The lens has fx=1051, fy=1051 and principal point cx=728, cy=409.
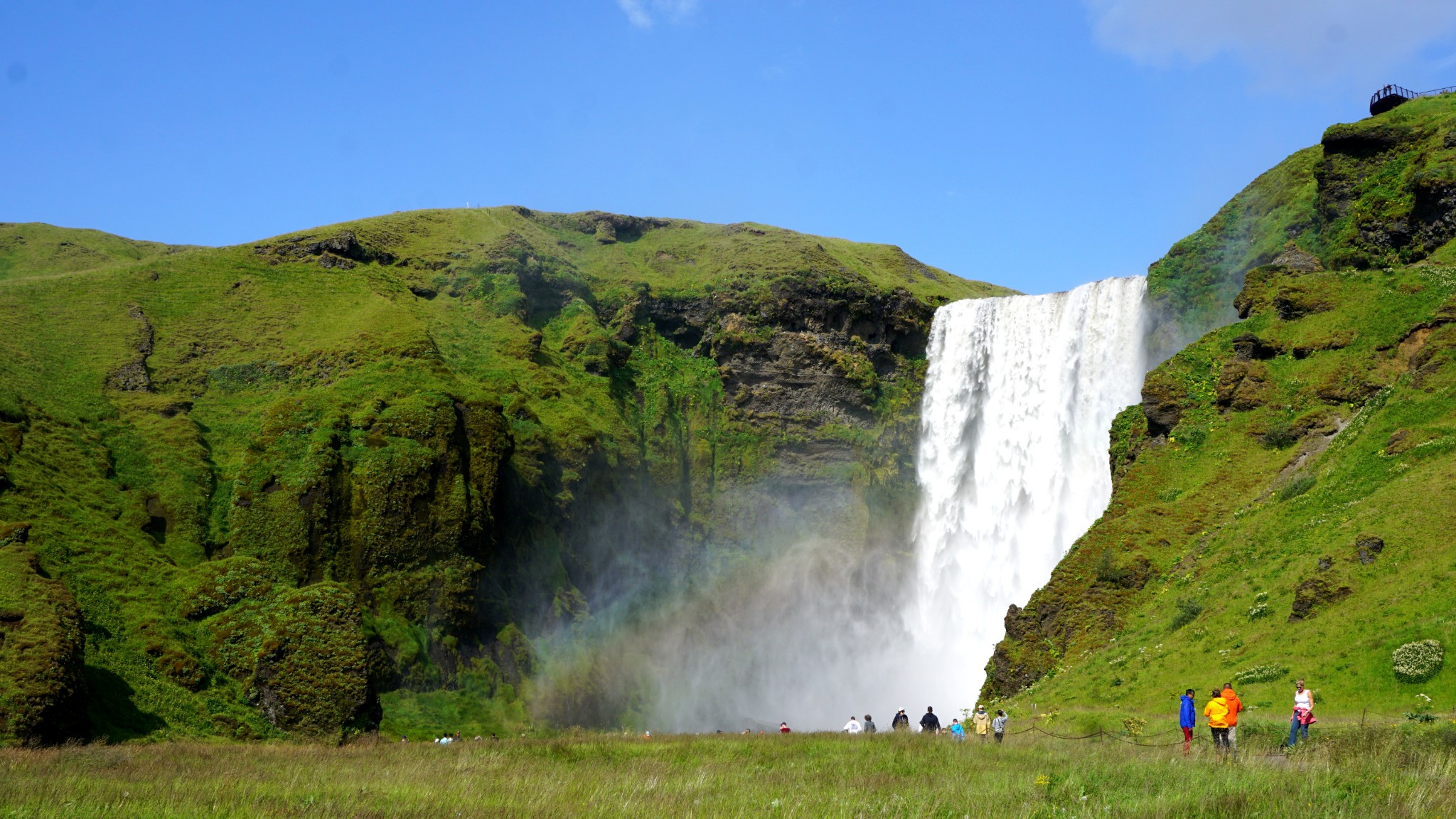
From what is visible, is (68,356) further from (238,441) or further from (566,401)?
(566,401)

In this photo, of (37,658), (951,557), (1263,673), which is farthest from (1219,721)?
(951,557)

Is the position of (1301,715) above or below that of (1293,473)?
below

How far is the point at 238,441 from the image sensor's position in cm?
6350

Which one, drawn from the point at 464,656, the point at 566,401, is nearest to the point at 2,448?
the point at 464,656

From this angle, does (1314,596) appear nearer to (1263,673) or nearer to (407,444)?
(1263,673)

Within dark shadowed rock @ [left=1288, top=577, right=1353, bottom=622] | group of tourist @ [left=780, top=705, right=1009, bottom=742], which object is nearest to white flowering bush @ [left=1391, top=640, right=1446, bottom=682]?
dark shadowed rock @ [left=1288, top=577, right=1353, bottom=622]

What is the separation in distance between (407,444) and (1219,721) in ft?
161

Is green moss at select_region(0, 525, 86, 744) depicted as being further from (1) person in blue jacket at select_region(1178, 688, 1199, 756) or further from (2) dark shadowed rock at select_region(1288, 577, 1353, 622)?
(2) dark shadowed rock at select_region(1288, 577, 1353, 622)

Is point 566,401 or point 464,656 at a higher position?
point 566,401

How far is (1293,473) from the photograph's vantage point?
40344 mm

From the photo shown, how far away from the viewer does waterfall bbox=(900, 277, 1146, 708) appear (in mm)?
63281

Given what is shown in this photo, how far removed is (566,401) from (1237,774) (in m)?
66.6

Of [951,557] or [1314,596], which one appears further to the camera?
[951,557]

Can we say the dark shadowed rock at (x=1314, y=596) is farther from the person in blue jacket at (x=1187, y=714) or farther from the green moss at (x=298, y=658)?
the green moss at (x=298, y=658)
